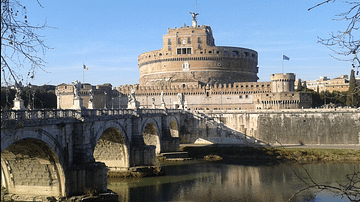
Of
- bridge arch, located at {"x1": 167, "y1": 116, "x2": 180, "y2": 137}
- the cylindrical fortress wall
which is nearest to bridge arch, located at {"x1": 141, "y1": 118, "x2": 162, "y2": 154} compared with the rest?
bridge arch, located at {"x1": 167, "y1": 116, "x2": 180, "y2": 137}

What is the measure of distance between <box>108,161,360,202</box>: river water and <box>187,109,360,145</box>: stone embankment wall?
35.3 ft

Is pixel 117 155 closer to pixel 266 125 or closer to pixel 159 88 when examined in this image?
pixel 266 125

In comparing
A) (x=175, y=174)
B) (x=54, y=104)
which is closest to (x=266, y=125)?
(x=175, y=174)

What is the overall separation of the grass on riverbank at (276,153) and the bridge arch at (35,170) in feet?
72.4

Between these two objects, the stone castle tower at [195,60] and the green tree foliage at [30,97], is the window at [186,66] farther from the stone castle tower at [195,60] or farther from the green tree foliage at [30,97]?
the green tree foliage at [30,97]

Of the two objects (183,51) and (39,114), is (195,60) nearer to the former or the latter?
(183,51)

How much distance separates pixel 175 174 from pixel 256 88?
3499 centimetres

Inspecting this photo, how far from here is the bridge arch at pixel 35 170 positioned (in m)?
17.2

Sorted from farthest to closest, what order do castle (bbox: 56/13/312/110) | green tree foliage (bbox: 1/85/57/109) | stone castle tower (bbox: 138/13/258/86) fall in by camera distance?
stone castle tower (bbox: 138/13/258/86) → castle (bbox: 56/13/312/110) → green tree foliage (bbox: 1/85/57/109)

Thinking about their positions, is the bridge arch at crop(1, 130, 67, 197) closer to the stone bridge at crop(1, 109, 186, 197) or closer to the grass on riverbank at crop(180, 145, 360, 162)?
the stone bridge at crop(1, 109, 186, 197)

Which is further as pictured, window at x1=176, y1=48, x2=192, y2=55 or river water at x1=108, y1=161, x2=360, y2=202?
window at x1=176, y1=48, x2=192, y2=55

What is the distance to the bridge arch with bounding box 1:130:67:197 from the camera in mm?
17188

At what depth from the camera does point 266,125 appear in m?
47.3

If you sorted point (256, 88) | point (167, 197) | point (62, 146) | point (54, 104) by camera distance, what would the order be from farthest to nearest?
1. point (54, 104)
2. point (256, 88)
3. point (167, 197)
4. point (62, 146)
